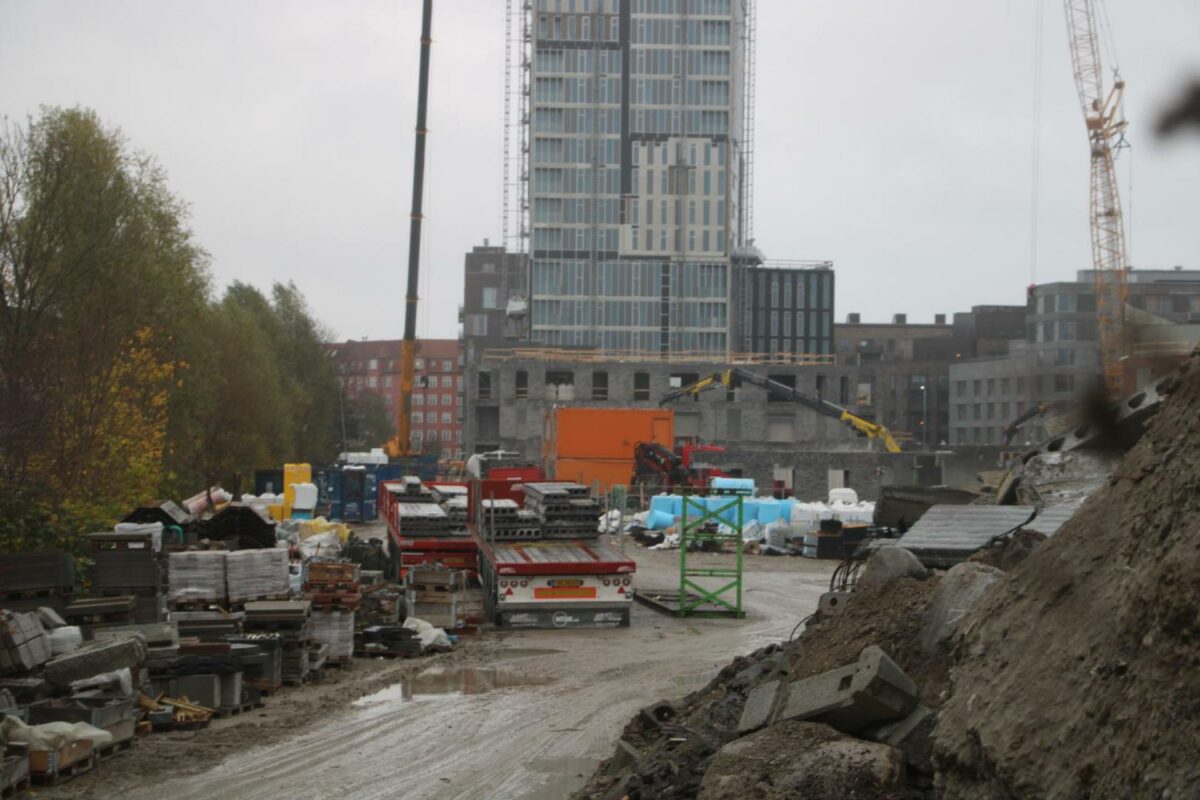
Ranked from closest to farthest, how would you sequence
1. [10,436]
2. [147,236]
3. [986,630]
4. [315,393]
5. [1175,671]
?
[1175,671] → [986,630] → [10,436] → [147,236] → [315,393]

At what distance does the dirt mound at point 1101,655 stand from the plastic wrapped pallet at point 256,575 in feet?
42.3

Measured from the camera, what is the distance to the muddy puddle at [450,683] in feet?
52.0

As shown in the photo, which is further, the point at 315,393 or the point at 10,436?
the point at 315,393

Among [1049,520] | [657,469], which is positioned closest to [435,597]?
[1049,520]

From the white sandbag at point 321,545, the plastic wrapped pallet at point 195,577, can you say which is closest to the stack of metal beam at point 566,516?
the white sandbag at point 321,545

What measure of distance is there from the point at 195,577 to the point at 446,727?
221 inches

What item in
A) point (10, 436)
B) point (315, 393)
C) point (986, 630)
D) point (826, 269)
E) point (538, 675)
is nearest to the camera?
point (986, 630)

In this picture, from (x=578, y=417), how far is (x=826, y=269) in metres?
65.8

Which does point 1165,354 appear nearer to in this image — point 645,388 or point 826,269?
point 645,388

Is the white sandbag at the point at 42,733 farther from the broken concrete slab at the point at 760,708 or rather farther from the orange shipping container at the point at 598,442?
the orange shipping container at the point at 598,442

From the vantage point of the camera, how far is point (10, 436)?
69.4 ft

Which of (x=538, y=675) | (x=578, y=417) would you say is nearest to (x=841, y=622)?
(x=538, y=675)

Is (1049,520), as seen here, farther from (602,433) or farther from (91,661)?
(602,433)

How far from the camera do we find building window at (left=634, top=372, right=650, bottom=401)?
284 feet
